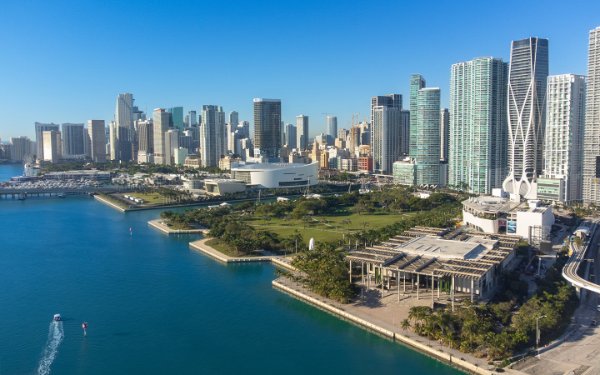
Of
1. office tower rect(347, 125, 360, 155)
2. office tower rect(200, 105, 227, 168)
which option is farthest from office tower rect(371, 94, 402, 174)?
office tower rect(200, 105, 227, 168)

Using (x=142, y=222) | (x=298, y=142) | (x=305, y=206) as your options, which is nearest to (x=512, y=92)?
(x=305, y=206)

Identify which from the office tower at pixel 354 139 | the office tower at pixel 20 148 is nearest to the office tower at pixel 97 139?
the office tower at pixel 20 148

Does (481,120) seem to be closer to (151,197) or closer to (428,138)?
(428,138)

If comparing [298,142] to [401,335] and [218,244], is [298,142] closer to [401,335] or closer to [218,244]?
[218,244]

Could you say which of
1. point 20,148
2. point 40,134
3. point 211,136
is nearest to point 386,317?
point 211,136

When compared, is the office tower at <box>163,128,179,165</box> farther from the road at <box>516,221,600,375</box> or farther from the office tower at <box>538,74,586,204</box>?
the road at <box>516,221,600,375</box>

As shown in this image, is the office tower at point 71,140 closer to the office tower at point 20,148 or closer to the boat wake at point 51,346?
the office tower at point 20,148
